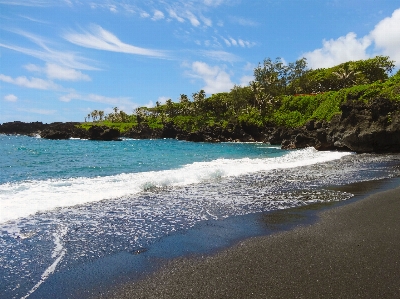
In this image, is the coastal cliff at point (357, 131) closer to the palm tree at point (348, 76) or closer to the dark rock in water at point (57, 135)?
the palm tree at point (348, 76)

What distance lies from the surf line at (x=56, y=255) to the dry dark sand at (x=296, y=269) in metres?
1.73

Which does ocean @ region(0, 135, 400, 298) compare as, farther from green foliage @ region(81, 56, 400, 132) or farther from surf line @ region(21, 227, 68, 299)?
green foliage @ region(81, 56, 400, 132)

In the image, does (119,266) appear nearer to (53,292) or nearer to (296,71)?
(53,292)

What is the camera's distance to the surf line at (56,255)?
250 inches

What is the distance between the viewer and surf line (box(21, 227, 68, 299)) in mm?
6349

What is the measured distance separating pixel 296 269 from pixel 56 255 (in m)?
5.91

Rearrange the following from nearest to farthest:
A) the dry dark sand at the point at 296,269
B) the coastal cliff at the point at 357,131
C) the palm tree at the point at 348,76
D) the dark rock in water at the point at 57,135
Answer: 1. the dry dark sand at the point at 296,269
2. the coastal cliff at the point at 357,131
3. the palm tree at the point at 348,76
4. the dark rock in water at the point at 57,135

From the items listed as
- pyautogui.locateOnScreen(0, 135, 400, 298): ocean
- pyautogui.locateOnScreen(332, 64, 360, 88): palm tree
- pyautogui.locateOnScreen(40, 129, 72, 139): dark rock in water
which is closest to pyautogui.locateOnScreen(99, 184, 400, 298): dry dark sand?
pyautogui.locateOnScreen(0, 135, 400, 298): ocean

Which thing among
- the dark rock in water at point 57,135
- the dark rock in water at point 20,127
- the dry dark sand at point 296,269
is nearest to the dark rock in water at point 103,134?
the dark rock in water at point 57,135

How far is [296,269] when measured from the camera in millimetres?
6559

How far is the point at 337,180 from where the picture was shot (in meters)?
18.0

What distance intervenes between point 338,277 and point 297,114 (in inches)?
3056

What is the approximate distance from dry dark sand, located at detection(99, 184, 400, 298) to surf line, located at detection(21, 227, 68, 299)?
5.68ft

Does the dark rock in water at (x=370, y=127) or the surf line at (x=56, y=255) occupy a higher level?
the dark rock in water at (x=370, y=127)
